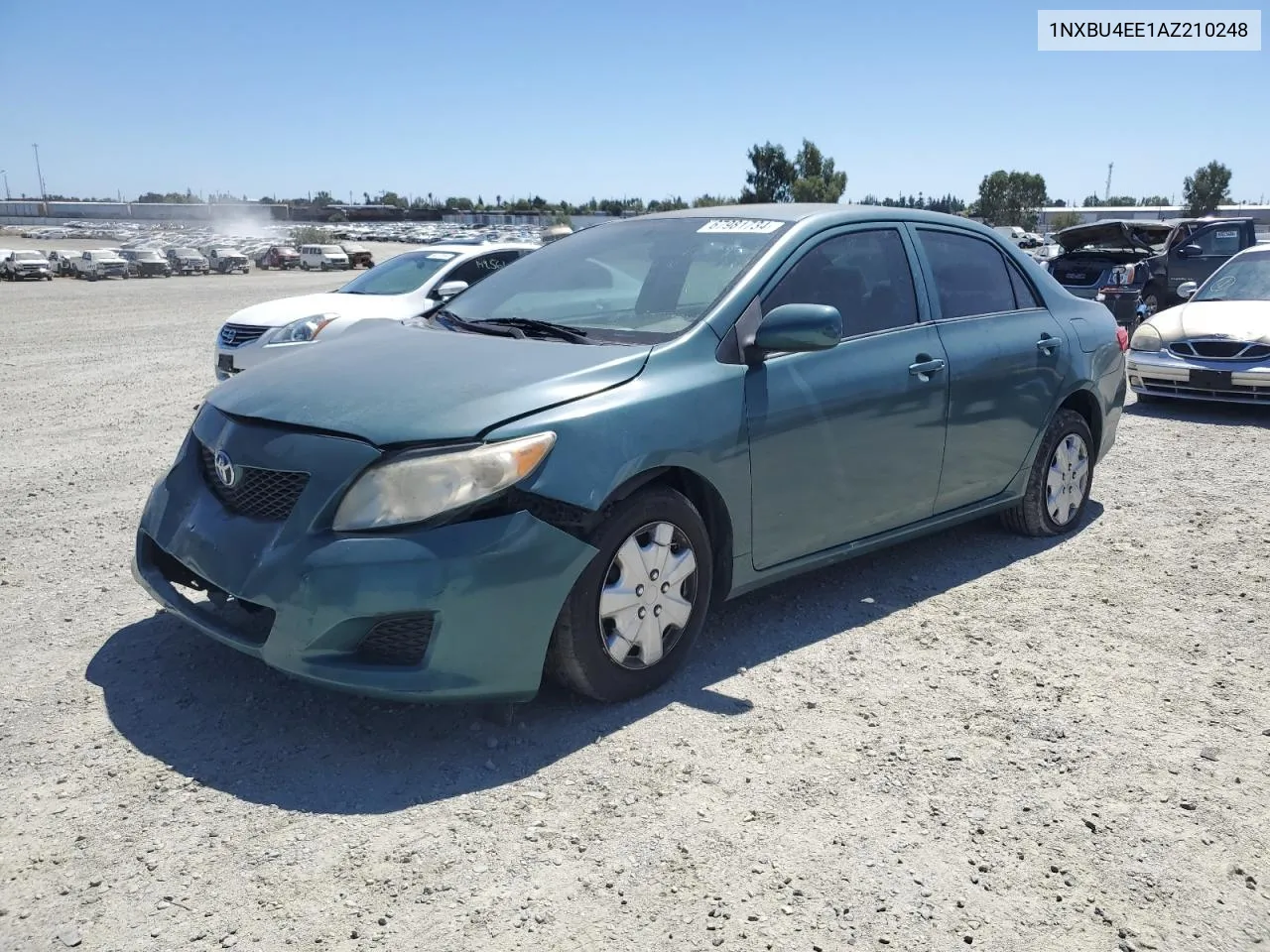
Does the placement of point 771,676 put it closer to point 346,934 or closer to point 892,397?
point 892,397

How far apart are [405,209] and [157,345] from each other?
158 meters

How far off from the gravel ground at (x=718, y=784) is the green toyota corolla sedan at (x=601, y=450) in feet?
1.07

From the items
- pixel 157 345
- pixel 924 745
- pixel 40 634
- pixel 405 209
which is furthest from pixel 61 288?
pixel 405 209

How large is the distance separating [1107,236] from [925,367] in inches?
523

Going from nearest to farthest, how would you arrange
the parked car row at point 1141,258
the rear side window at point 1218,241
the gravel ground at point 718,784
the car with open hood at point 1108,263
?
1. the gravel ground at point 718,784
2. the car with open hood at point 1108,263
3. the parked car row at point 1141,258
4. the rear side window at point 1218,241

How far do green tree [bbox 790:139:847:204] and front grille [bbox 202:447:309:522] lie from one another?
8585 cm

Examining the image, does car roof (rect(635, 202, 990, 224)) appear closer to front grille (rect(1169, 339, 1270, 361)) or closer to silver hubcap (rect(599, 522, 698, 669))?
silver hubcap (rect(599, 522, 698, 669))

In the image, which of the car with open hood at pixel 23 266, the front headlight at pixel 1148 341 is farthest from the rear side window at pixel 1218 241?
the car with open hood at pixel 23 266

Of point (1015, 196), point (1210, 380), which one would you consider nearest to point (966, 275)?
point (1210, 380)

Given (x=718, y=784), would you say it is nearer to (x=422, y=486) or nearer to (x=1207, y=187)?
(x=422, y=486)

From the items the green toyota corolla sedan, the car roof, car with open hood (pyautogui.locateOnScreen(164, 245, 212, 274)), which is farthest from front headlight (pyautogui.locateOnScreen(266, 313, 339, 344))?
car with open hood (pyautogui.locateOnScreen(164, 245, 212, 274))

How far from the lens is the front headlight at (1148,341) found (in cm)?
971

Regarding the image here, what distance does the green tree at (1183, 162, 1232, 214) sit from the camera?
9769cm

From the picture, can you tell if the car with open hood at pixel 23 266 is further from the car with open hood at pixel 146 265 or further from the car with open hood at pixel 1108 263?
the car with open hood at pixel 1108 263
